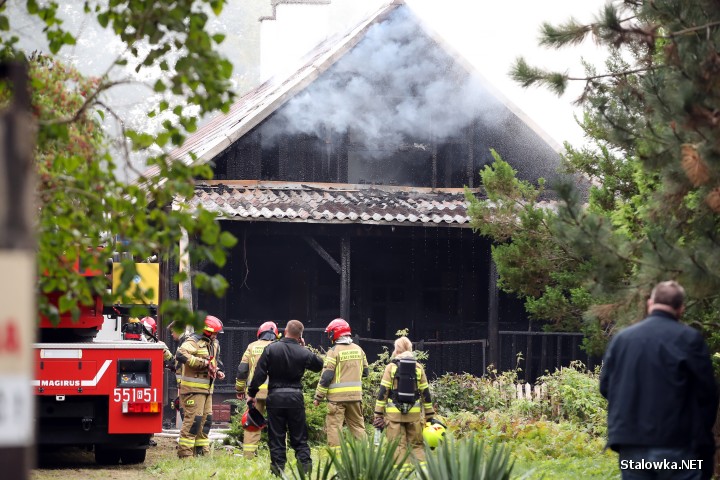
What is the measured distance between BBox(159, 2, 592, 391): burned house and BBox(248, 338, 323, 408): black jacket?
683 centimetres

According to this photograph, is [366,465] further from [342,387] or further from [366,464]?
[342,387]

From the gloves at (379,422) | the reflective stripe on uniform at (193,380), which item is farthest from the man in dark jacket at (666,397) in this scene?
the reflective stripe on uniform at (193,380)

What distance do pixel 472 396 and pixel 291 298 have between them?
15.5 ft

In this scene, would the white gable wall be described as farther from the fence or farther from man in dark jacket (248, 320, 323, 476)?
man in dark jacket (248, 320, 323, 476)

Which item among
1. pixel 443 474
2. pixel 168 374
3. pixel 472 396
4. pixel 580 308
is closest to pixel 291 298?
pixel 168 374

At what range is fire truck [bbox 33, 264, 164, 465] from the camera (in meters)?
12.3

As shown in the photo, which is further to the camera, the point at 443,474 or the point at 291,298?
the point at 291,298

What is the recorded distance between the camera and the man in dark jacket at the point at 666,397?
20.1ft

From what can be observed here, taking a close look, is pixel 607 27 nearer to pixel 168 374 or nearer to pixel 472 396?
pixel 472 396

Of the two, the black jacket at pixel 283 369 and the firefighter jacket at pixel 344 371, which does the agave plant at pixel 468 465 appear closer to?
the black jacket at pixel 283 369

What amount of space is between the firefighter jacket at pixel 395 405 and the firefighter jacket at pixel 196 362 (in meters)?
2.42

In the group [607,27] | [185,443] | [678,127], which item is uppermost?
[607,27]

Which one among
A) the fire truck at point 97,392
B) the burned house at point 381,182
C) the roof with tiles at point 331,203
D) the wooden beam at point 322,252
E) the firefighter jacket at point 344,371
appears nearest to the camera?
the fire truck at point 97,392

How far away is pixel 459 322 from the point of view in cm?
2012
